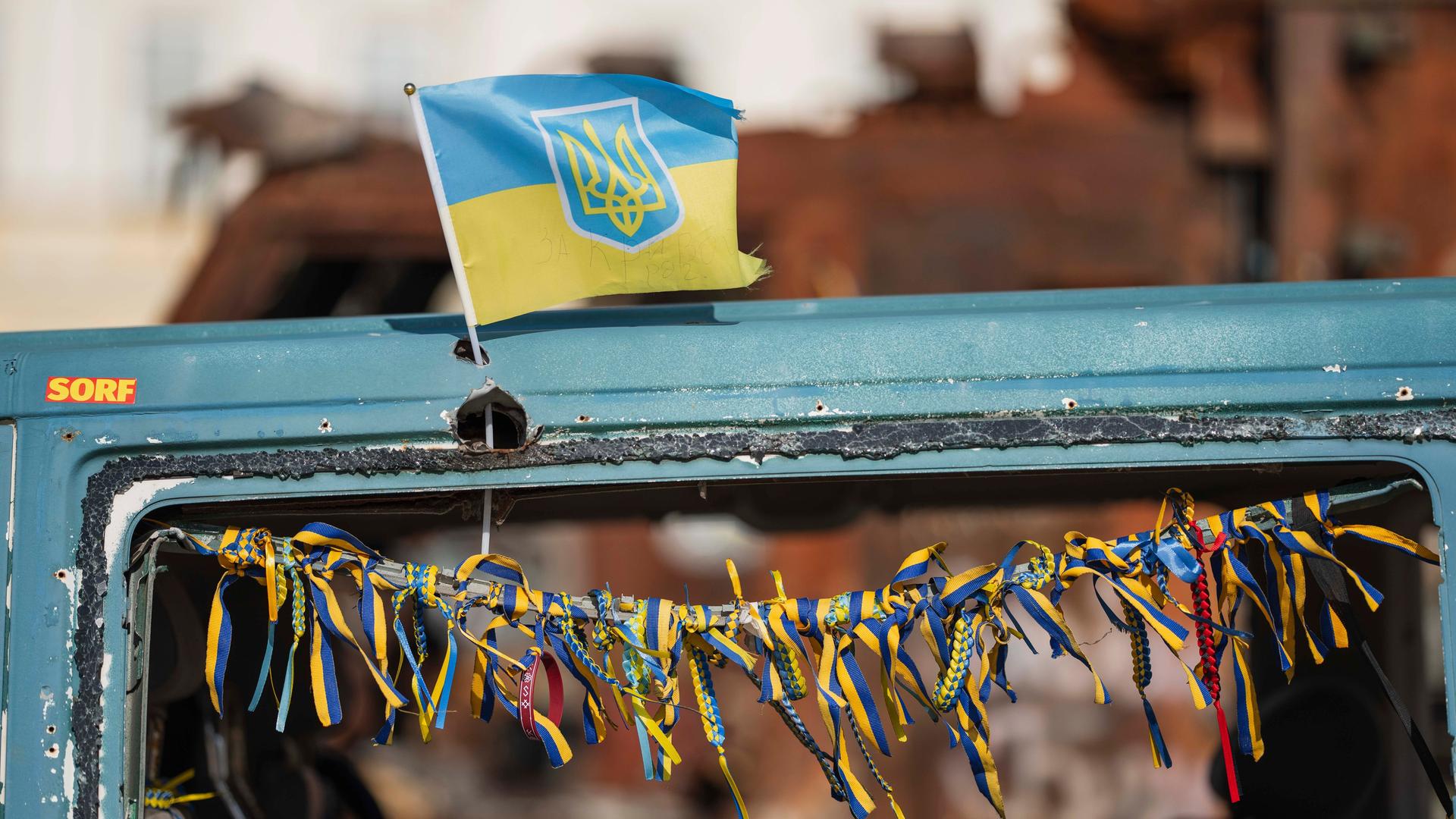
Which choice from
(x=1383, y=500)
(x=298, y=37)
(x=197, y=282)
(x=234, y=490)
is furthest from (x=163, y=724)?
(x=298, y=37)

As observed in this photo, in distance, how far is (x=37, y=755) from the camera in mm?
1691

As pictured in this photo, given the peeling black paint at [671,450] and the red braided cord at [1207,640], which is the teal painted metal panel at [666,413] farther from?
the red braided cord at [1207,640]

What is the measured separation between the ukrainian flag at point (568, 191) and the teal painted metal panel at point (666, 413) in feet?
0.28

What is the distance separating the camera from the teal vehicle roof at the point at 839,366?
1.72 metres

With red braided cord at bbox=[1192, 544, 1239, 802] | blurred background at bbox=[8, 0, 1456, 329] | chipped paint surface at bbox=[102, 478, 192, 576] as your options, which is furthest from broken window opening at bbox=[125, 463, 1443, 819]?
blurred background at bbox=[8, 0, 1456, 329]

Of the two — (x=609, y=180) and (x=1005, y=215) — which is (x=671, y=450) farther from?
(x=1005, y=215)

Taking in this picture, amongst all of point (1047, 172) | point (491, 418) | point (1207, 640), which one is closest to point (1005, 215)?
point (1047, 172)

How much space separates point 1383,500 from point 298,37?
1485 cm

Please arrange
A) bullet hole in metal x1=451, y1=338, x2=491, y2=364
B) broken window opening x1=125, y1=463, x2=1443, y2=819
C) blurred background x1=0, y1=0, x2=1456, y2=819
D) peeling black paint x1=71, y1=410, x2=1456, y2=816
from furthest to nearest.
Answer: blurred background x1=0, y1=0, x2=1456, y2=819
broken window opening x1=125, y1=463, x2=1443, y2=819
bullet hole in metal x1=451, y1=338, x2=491, y2=364
peeling black paint x1=71, y1=410, x2=1456, y2=816

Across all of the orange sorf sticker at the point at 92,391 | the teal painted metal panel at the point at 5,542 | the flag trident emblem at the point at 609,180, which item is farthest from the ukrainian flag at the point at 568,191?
the teal painted metal panel at the point at 5,542

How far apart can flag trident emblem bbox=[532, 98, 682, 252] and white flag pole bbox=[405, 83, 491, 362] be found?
0.55 ft

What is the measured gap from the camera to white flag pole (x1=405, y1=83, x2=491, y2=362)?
177cm

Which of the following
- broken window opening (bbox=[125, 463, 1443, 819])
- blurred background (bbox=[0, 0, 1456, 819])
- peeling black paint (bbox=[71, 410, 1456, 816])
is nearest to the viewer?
peeling black paint (bbox=[71, 410, 1456, 816])

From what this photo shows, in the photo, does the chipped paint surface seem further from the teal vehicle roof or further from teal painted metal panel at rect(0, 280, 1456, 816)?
the teal vehicle roof
